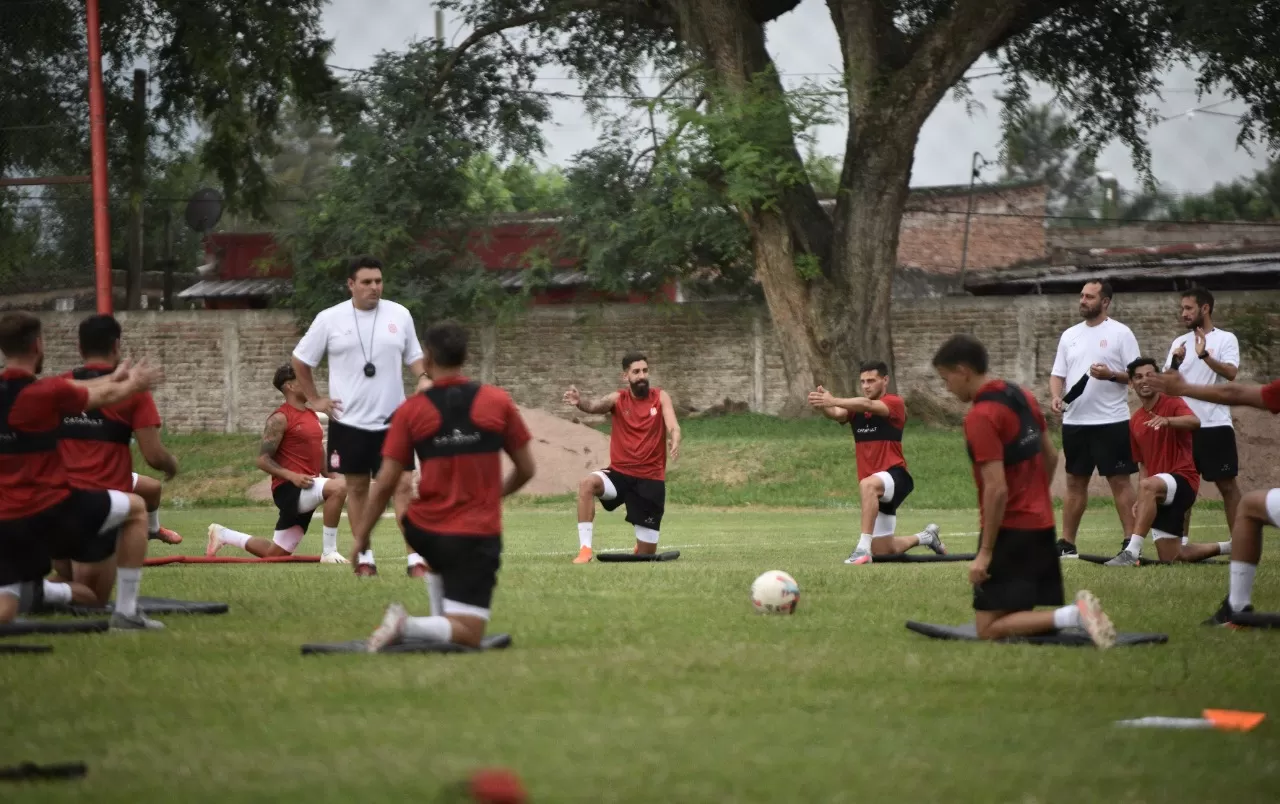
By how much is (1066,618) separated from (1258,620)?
5.06ft

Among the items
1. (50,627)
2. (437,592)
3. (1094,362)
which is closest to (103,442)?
(50,627)

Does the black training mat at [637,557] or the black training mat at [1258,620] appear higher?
the black training mat at [1258,620]

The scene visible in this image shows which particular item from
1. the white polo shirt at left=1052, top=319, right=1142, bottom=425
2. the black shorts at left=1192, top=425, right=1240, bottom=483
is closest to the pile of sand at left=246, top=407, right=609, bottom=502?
the white polo shirt at left=1052, top=319, right=1142, bottom=425

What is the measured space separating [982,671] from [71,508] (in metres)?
5.28

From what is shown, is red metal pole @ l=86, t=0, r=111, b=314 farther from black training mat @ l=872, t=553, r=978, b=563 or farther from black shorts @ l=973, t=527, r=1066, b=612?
black shorts @ l=973, t=527, r=1066, b=612

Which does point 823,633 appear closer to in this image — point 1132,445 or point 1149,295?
point 1132,445

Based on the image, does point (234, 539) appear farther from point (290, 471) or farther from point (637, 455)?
point (637, 455)

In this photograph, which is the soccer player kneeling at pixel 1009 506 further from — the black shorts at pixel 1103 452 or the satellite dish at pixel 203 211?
the satellite dish at pixel 203 211

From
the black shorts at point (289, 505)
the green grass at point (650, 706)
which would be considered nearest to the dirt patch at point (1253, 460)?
the black shorts at point (289, 505)

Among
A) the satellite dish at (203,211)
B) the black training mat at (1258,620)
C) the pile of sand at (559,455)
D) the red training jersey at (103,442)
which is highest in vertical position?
the satellite dish at (203,211)

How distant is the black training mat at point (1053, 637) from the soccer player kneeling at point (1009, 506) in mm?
58

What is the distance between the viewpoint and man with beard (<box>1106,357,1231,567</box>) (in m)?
14.2

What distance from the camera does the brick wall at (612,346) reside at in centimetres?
3397

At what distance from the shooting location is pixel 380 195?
34.8 m
